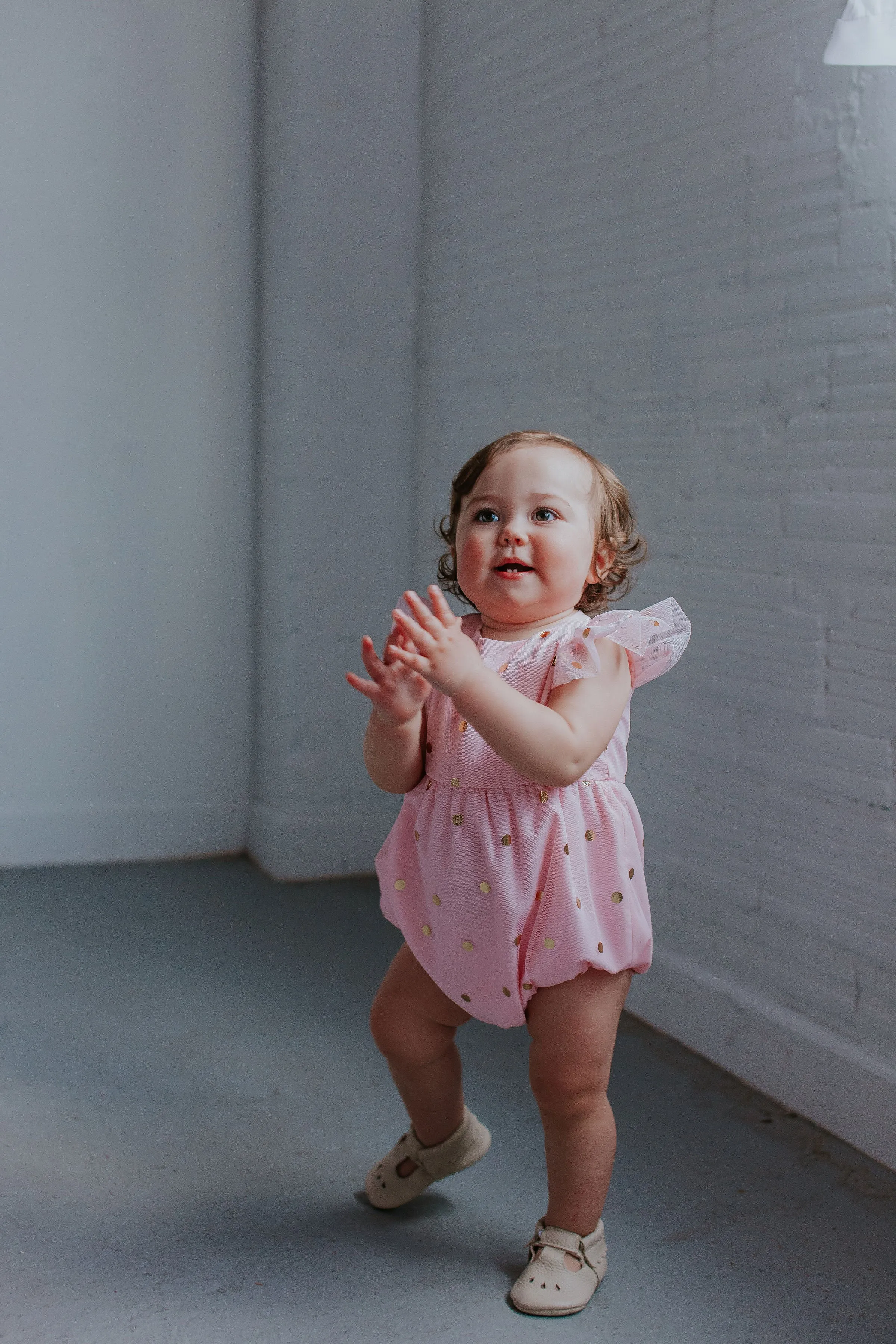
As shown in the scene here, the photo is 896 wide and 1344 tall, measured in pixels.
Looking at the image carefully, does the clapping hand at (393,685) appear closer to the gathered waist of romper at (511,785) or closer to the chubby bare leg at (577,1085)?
the gathered waist of romper at (511,785)

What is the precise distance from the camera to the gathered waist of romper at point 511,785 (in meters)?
1.48

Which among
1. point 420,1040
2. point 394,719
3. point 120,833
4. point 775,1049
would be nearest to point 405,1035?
point 420,1040

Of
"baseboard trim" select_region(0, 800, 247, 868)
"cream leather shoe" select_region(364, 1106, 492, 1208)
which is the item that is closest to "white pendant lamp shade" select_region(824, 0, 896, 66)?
"cream leather shoe" select_region(364, 1106, 492, 1208)

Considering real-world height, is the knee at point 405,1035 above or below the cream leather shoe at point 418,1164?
above

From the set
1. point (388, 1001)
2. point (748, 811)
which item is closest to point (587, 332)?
point (748, 811)

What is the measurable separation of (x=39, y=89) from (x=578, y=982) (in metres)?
2.66

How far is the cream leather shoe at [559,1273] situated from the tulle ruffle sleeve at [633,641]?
0.69 m

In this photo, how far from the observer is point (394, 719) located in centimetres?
147

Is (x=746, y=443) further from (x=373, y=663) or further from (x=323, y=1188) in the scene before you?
(x=323, y=1188)

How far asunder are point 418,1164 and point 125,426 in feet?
7.14

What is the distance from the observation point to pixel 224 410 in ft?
11.1

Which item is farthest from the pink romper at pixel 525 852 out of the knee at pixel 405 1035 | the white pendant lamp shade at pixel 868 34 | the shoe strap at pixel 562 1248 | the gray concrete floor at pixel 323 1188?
the white pendant lamp shade at pixel 868 34

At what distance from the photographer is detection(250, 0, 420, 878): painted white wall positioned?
3.17m

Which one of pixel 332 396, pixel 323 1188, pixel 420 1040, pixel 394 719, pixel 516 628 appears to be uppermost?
pixel 332 396
